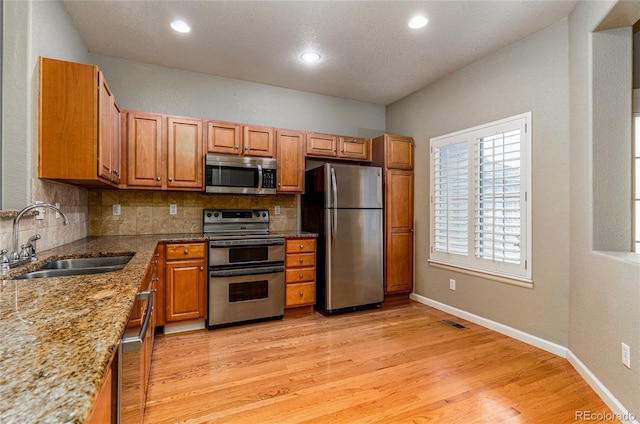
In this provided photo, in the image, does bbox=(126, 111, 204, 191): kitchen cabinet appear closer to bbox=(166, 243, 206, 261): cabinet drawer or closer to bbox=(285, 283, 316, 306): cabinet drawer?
bbox=(166, 243, 206, 261): cabinet drawer

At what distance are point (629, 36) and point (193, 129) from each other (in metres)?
3.65

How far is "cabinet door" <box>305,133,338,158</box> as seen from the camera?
3867mm

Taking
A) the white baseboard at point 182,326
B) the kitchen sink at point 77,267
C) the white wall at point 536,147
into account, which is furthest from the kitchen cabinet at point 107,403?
the white wall at point 536,147

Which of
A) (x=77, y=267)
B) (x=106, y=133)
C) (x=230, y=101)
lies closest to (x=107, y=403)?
(x=77, y=267)

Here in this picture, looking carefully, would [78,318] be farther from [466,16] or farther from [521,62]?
[521,62]

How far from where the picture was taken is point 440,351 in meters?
2.64

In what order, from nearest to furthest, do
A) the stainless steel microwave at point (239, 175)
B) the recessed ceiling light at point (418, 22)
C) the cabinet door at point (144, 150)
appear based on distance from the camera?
1. the recessed ceiling light at point (418, 22)
2. the cabinet door at point (144, 150)
3. the stainless steel microwave at point (239, 175)

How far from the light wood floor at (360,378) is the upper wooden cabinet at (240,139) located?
1881 mm

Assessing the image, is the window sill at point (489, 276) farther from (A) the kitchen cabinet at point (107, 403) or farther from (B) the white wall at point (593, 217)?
(A) the kitchen cabinet at point (107, 403)

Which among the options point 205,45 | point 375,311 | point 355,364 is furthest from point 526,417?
point 205,45

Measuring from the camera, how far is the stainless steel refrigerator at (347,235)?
11.7 feet

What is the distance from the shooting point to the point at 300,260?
3535 mm

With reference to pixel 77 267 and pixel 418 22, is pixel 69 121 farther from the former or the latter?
pixel 418 22

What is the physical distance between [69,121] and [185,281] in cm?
160
